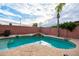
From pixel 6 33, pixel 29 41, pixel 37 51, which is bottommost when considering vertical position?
pixel 37 51

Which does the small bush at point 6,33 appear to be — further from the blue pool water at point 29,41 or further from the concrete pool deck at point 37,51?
the concrete pool deck at point 37,51

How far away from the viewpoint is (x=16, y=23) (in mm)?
3592

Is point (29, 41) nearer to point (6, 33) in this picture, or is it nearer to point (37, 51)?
point (37, 51)

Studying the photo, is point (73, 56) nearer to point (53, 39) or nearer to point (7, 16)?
point (53, 39)

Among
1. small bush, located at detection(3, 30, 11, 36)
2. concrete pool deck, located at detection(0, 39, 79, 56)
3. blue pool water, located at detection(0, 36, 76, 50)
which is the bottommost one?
concrete pool deck, located at detection(0, 39, 79, 56)

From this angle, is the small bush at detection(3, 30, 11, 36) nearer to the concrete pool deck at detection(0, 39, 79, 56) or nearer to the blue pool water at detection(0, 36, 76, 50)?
the blue pool water at detection(0, 36, 76, 50)

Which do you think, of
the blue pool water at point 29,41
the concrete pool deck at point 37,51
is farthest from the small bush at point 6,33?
the concrete pool deck at point 37,51

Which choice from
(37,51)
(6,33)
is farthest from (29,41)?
Answer: (6,33)

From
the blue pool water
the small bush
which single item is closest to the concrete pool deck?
the blue pool water

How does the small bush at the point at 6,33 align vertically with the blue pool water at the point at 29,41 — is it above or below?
above

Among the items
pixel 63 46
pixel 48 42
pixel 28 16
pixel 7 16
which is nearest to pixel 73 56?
pixel 63 46

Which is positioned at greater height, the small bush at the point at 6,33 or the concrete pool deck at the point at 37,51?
the small bush at the point at 6,33

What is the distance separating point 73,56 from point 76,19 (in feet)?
2.02

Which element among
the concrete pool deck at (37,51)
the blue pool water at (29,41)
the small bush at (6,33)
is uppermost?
the small bush at (6,33)
